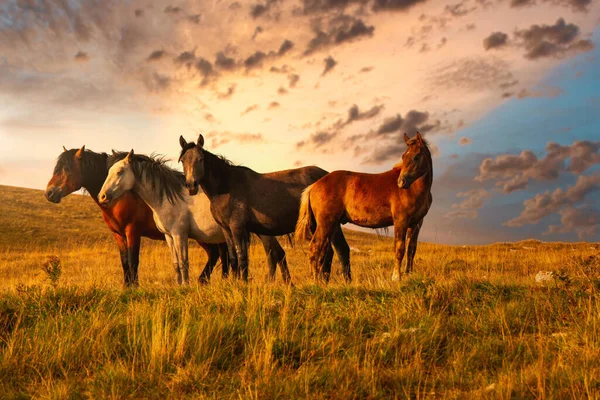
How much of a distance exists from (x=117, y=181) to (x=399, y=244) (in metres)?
6.48

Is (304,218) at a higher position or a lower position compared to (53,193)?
lower

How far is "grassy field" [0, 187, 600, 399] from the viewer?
454 cm

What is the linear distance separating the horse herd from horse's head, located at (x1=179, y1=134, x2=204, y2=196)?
0.07 ft

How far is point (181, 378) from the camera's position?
4.65 m

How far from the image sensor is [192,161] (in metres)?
9.64

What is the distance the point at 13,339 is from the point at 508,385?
5.49 metres

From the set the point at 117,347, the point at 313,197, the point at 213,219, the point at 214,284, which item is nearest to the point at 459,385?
the point at 117,347

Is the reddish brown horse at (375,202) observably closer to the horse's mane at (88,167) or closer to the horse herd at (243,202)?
the horse herd at (243,202)

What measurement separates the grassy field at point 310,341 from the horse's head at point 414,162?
1979 millimetres

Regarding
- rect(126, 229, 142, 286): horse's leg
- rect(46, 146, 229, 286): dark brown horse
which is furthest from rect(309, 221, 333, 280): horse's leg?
rect(126, 229, 142, 286): horse's leg

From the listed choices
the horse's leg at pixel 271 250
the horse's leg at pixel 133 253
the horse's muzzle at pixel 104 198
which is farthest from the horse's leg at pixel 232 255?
the horse's muzzle at pixel 104 198

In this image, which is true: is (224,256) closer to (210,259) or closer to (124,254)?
(210,259)

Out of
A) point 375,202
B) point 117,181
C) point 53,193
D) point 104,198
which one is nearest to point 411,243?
point 375,202

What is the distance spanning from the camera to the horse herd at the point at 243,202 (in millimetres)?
9469
